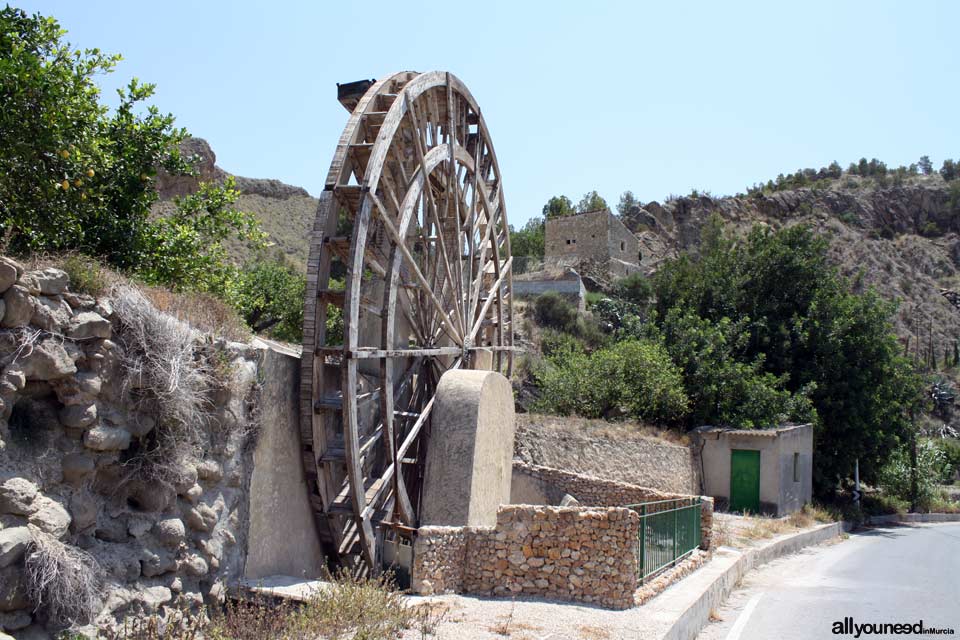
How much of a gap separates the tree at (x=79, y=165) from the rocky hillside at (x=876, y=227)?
150 ft

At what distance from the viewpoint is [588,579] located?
6.94 m

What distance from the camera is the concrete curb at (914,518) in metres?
22.1

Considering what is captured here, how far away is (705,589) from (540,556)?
203cm

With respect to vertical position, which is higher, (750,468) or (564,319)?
(564,319)

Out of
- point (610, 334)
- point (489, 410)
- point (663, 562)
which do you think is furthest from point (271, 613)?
point (610, 334)

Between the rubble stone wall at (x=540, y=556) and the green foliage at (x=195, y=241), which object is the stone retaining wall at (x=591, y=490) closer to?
the rubble stone wall at (x=540, y=556)

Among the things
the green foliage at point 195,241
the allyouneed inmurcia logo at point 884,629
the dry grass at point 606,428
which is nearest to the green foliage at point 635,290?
the dry grass at point 606,428

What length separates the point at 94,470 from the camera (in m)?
5.05

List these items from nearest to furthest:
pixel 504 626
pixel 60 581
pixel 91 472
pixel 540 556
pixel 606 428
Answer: pixel 60 581 < pixel 91 472 < pixel 504 626 < pixel 540 556 < pixel 606 428

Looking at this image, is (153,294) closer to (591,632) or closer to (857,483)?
(591,632)

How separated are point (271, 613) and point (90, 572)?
1.44 meters

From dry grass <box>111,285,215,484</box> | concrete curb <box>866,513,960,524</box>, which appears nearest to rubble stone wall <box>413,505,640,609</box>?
dry grass <box>111,285,215,484</box>

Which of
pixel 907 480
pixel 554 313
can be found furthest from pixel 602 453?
pixel 554 313

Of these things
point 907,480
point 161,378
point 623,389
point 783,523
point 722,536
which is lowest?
point 783,523
